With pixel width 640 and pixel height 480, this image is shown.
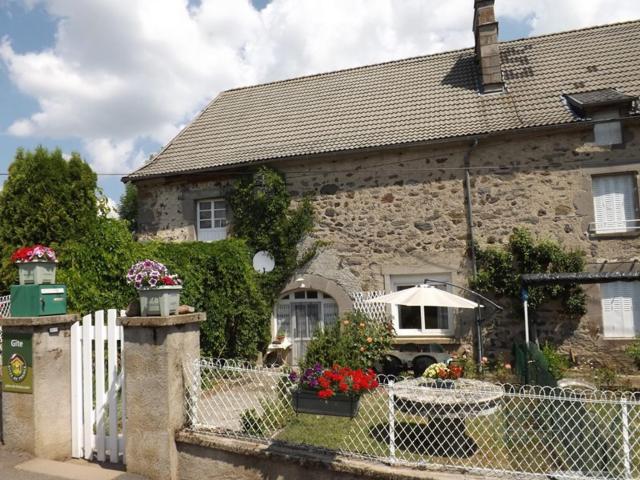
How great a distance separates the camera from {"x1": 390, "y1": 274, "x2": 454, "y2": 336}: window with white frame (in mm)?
9555

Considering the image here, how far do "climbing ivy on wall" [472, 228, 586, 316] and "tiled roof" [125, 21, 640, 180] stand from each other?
2.43 metres

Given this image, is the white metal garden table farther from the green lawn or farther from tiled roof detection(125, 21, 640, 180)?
tiled roof detection(125, 21, 640, 180)

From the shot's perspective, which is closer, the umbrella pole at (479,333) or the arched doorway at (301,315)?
the umbrella pole at (479,333)

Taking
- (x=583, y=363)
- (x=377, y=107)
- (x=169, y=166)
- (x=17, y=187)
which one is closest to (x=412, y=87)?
(x=377, y=107)

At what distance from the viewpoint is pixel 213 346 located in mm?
8609

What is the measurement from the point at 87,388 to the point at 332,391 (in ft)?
8.78

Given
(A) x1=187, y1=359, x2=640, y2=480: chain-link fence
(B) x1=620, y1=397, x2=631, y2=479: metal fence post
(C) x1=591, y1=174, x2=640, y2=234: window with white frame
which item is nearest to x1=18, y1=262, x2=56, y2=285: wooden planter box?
(A) x1=187, y1=359, x2=640, y2=480: chain-link fence

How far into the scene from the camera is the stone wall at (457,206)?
893 cm

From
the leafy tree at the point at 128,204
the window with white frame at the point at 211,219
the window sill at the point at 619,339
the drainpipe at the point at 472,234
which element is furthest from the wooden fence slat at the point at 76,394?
the leafy tree at the point at 128,204

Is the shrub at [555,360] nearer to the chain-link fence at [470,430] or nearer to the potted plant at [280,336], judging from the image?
the chain-link fence at [470,430]

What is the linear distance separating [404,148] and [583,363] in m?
5.61

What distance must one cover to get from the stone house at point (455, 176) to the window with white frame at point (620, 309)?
20 millimetres

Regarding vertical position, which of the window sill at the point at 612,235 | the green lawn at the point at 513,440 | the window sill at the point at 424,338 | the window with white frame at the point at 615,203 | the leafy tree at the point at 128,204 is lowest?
the green lawn at the point at 513,440

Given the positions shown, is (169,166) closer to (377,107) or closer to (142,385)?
(377,107)
